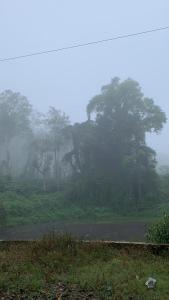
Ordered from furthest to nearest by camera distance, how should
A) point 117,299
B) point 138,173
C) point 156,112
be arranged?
point 156,112
point 138,173
point 117,299

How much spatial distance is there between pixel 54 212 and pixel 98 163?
1150cm

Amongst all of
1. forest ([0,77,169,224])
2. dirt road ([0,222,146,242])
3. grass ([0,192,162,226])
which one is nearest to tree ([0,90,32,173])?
forest ([0,77,169,224])

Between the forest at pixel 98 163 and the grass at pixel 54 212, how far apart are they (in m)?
0.12

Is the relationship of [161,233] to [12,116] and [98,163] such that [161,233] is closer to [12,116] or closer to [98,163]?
[98,163]

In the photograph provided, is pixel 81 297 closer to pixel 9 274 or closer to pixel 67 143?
pixel 9 274

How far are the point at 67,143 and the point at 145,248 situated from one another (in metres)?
56.9

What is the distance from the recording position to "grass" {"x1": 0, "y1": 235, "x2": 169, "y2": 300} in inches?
255

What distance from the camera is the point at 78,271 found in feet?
25.4

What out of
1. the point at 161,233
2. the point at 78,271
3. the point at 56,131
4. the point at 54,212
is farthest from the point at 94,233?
the point at 56,131

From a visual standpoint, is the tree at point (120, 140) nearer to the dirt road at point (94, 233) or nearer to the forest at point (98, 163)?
the forest at point (98, 163)

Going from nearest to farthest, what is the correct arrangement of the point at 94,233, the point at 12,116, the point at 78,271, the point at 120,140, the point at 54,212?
the point at 78,271, the point at 94,233, the point at 54,212, the point at 120,140, the point at 12,116

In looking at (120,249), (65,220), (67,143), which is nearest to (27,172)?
(67,143)

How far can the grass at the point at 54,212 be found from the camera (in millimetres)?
44938

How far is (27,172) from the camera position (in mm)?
67562
